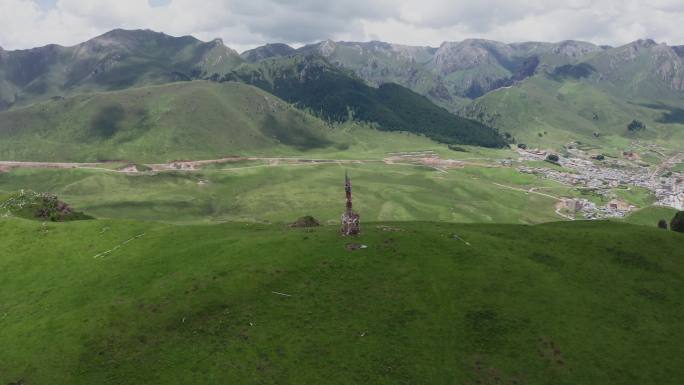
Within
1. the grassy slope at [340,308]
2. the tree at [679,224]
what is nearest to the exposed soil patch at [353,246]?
the grassy slope at [340,308]

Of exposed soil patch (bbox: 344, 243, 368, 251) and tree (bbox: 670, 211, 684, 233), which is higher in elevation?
exposed soil patch (bbox: 344, 243, 368, 251)

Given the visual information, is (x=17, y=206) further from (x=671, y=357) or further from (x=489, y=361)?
(x=671, y=357)

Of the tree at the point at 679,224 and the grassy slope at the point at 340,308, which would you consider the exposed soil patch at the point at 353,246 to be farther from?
the tree at the point at 679,224

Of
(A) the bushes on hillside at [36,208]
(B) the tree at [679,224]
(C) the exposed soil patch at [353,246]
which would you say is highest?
(A) the bushes on hillside at [36,208]

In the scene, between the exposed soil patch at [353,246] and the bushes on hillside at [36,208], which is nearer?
the exposed soil patch at [353,246]

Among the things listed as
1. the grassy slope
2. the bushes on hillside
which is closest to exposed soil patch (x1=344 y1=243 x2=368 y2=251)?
the grassy slope

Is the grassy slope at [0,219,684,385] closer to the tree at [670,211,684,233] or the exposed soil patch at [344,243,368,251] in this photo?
the exposed soil patch at [344,243,368,251]

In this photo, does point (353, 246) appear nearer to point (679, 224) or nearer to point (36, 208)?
point (36, 208)

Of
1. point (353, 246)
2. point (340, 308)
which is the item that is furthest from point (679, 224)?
point (340, 308)

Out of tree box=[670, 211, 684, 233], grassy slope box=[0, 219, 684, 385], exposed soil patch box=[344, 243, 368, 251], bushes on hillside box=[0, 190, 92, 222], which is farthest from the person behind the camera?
tree box=[670, 211, 684, 233]
